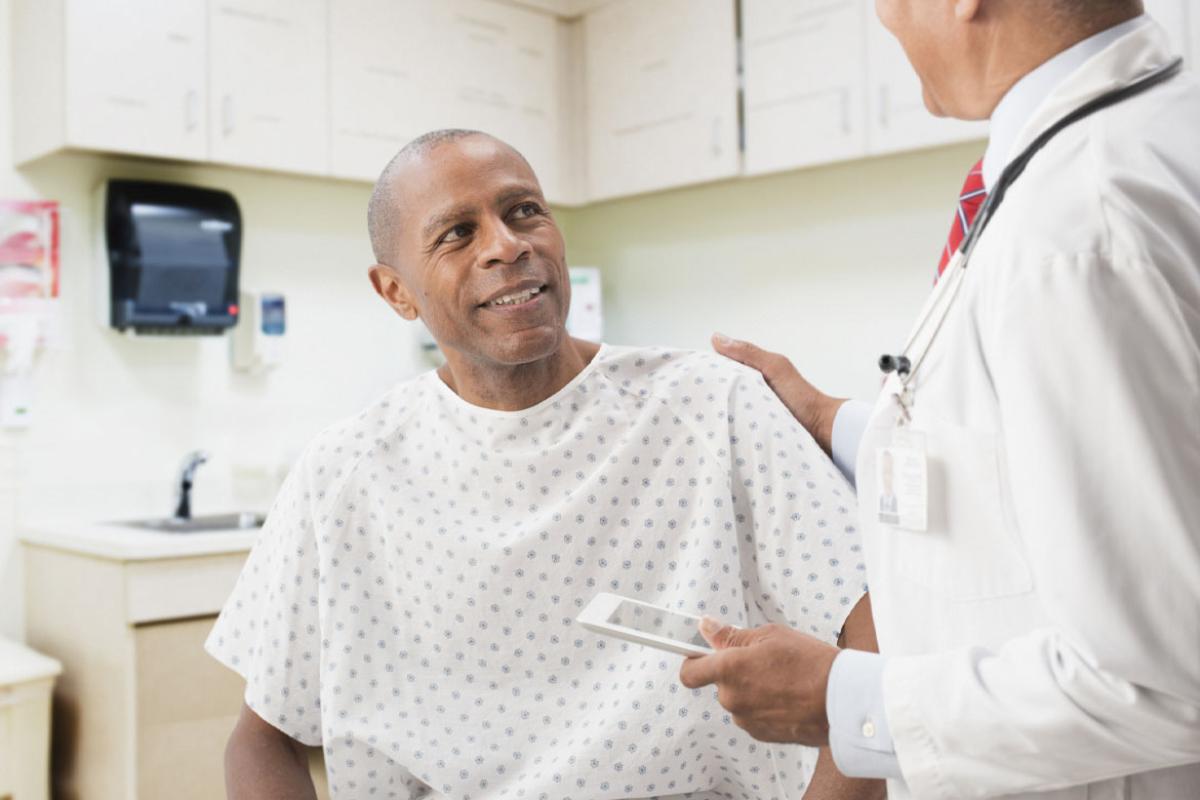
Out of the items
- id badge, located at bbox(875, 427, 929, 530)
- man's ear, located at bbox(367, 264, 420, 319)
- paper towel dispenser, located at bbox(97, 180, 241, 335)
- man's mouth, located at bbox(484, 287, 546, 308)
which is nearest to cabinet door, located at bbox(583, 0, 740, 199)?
paper towel dispenser, located at bbox(97, 180, 241, 335)

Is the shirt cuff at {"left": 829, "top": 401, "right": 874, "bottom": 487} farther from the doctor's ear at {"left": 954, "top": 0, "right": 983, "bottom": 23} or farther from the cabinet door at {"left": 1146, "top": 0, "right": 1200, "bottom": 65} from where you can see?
the cabinet door at {"left": 1146, "top": 0, "right": 1200, "bottom": 65}

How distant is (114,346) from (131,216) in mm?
368

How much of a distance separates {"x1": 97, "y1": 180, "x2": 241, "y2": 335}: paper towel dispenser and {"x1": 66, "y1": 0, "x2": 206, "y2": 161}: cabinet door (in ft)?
0.55

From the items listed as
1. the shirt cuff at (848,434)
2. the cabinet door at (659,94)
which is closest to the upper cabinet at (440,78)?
the cabinet door at (659,94)

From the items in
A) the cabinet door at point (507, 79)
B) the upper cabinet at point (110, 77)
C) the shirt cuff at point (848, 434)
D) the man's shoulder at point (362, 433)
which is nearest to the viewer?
the shirt cuff at point (848, 434)

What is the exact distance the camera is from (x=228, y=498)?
3.13 meters

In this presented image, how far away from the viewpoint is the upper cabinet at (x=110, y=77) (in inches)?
102

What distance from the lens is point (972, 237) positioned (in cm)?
74

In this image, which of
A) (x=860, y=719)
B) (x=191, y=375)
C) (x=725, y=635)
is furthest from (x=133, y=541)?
(x=860, y=719)

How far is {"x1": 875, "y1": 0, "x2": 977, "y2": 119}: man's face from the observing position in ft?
2.49

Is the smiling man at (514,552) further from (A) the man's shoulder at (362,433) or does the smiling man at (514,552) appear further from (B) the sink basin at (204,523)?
Answer: (B) the sink basin at (204,523)

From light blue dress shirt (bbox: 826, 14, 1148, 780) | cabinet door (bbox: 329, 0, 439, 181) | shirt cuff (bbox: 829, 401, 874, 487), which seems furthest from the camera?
cabinet door (bbox: 329, 0, 439, 181)

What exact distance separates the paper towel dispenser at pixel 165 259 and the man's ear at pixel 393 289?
152 cm

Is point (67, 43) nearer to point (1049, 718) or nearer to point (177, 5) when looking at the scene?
point (177, 5)
